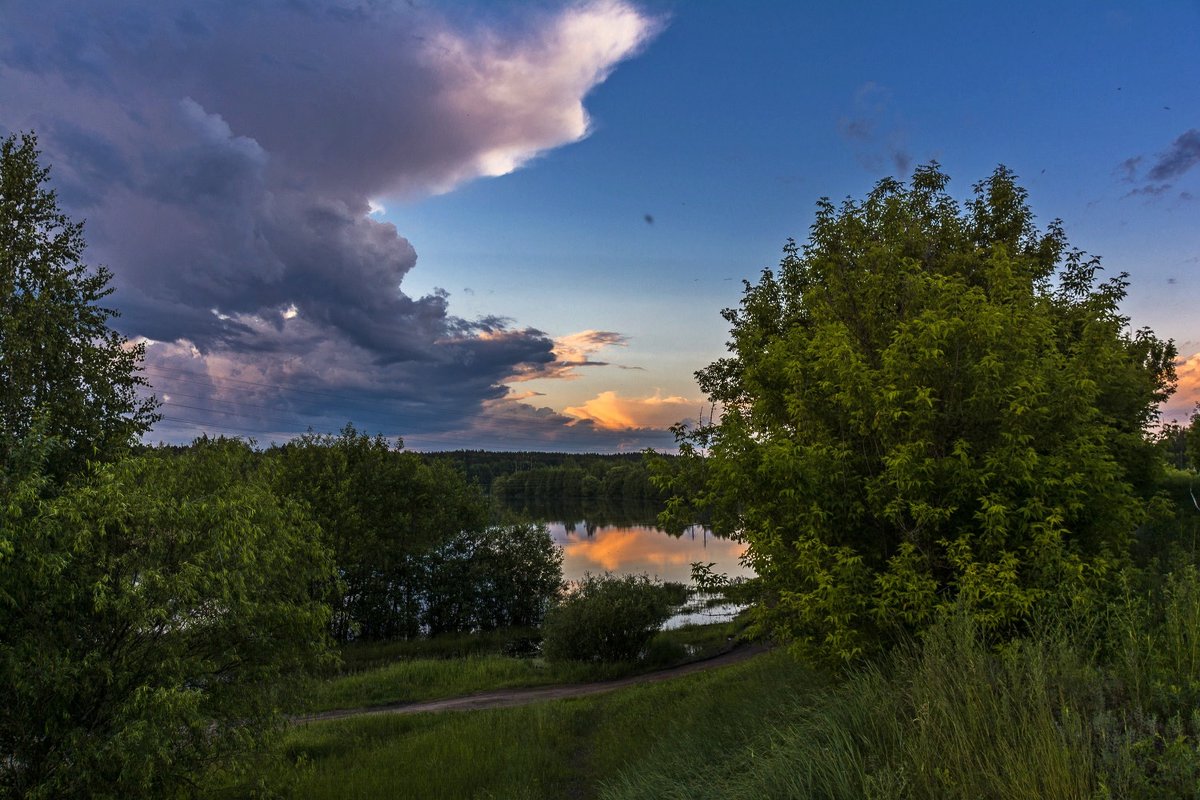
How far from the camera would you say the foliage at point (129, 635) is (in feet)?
22.9

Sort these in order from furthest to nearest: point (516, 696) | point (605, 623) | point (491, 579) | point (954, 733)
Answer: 1. point (491, 579)
2. point (605, 623)
3. point (516, 696)
4. point (954, 733)

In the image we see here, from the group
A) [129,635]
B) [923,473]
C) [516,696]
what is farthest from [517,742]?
[923,473]

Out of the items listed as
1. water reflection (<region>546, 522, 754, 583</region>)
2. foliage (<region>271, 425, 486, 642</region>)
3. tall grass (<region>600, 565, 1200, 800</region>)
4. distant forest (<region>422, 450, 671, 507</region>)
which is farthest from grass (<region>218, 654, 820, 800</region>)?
distant forest (<region>422, 450, 671, 507</region>)

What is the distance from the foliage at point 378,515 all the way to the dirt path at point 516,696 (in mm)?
10033

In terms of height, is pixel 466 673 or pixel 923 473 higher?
pixel 923 473

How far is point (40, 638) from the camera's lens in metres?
7.05

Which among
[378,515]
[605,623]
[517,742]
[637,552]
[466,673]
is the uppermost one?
[378,515]

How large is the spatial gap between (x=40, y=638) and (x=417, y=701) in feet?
51.8

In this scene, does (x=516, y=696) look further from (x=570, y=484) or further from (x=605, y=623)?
(x=570, y=484)

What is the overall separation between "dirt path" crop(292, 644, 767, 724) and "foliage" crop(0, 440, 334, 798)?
400 inches

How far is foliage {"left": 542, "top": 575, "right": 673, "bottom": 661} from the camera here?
24297 millimetres

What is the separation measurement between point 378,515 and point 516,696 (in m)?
15.3

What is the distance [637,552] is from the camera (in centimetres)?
7175

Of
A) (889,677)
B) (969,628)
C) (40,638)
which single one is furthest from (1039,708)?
(40,638)
